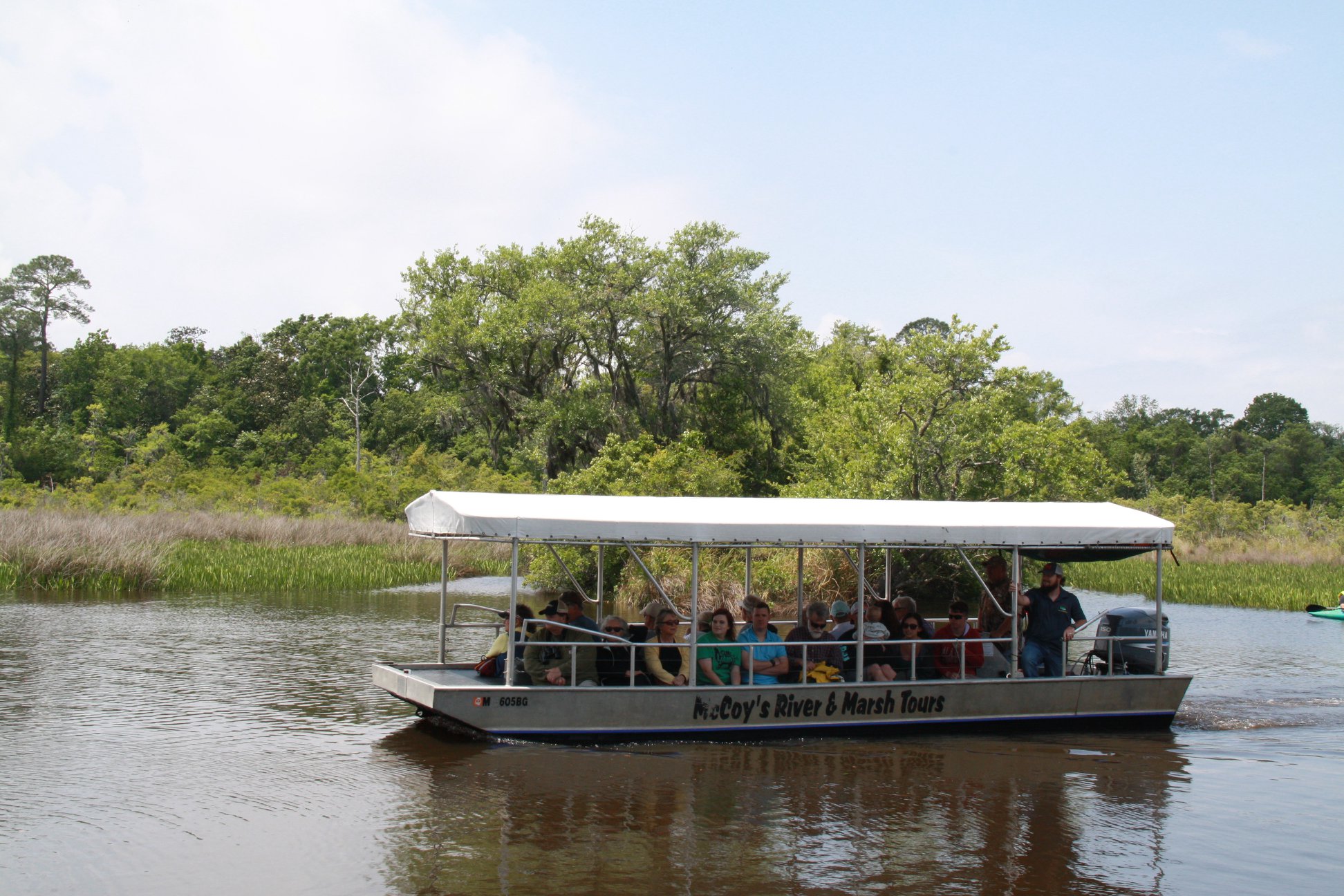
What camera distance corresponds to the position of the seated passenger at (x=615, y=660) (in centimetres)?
1241

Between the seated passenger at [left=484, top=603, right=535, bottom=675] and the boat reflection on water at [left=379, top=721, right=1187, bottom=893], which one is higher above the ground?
the seated passenger at [left=484, top=603, right=535, bottom=675]

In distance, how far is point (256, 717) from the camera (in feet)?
45.9

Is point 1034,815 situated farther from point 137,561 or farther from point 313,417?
point 313,417

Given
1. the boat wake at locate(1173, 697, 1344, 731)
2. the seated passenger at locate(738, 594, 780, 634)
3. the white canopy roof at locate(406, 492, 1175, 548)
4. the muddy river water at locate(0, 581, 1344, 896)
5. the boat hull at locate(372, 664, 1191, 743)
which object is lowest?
the muddy river water at locate(0, 581, 1344, 896)

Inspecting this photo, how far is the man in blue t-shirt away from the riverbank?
785 inches

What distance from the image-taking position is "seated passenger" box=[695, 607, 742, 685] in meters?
12.5

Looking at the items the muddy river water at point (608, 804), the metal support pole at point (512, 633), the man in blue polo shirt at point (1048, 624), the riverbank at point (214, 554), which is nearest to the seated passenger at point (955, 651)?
the man in blue polo shirt at point (1048, 624)

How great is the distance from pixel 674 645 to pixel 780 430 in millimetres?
32543

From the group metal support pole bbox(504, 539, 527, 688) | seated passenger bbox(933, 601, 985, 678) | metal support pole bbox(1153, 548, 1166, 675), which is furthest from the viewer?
metal support pole bbox(1153, 548, 1166, 675)

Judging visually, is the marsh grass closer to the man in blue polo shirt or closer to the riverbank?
the riverbank

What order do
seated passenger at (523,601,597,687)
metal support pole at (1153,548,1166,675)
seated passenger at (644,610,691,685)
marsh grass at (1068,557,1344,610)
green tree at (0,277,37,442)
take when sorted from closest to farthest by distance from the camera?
seated passenger at (523,601,597,687)
seated passenger at (644,610,691,685)
metal support pole at (1153,548,1166,675)
marsh grass at (1068,557,1344,610)
green tree at (0,277,37,442)

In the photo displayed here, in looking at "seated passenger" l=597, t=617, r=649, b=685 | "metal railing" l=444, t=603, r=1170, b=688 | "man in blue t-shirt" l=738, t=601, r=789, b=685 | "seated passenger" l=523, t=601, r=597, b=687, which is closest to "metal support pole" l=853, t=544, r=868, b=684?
"metal railing" l=444, t=603, r=1170, b=688

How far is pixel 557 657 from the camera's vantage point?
1241 centimetres

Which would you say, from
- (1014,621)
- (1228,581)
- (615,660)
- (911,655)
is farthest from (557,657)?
(1228,581)
